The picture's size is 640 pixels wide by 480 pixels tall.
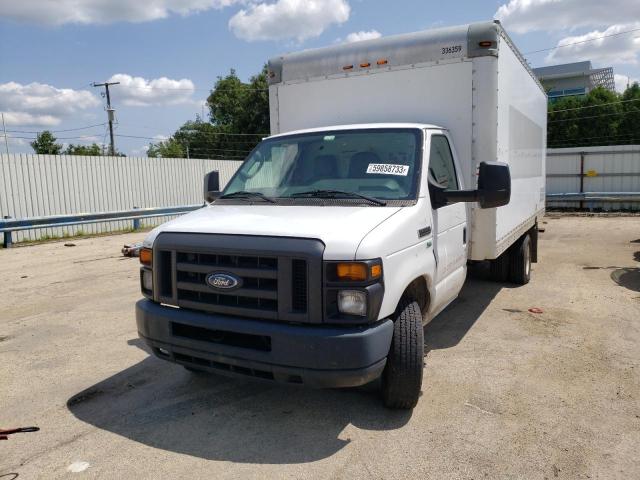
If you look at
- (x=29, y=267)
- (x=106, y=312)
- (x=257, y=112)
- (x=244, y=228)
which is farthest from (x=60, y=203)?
(x=257, y=112)

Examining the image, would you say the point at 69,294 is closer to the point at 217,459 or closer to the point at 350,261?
the point at 217,459

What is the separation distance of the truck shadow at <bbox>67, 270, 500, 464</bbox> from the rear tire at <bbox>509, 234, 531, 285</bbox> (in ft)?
14.6

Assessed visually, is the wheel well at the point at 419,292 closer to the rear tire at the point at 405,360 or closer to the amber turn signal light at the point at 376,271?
the rear tire at the point at 405,360

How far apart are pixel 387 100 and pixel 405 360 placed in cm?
327

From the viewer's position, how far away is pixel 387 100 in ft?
19.2

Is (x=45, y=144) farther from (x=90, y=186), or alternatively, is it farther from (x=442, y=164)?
(x=442, y=164)

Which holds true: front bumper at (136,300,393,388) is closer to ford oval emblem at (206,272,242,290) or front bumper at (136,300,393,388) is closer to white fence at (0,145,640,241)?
ford oval emblem at (206,272,242,290)

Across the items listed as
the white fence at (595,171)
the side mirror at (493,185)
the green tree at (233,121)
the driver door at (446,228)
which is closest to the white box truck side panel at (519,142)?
the driver door at (446,228)

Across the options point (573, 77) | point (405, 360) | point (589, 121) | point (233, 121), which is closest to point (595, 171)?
point (589, 121)

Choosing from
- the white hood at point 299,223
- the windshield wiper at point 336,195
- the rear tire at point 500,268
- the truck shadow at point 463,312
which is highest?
the windshield wiper at point 336,195

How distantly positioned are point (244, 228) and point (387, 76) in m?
3.14

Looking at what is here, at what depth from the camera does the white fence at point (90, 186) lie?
14938 millimetres

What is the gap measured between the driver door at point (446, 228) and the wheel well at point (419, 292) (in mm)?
137

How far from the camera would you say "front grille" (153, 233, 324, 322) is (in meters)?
3.26
